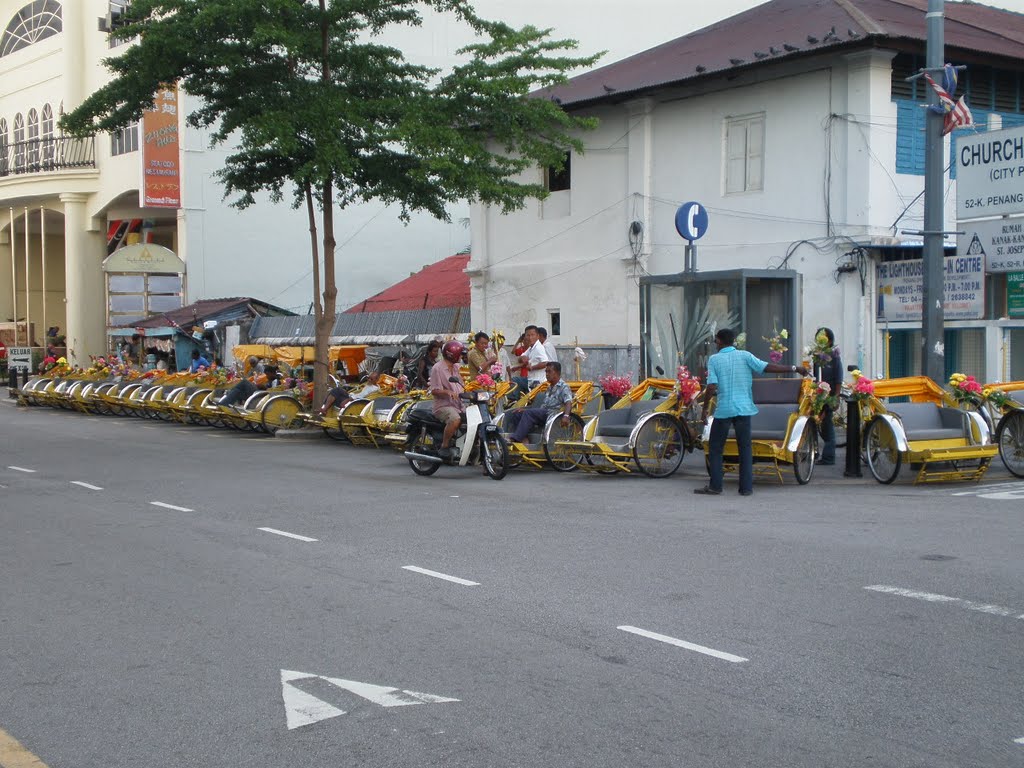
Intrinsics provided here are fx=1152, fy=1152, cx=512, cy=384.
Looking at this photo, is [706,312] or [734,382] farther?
[706,312]

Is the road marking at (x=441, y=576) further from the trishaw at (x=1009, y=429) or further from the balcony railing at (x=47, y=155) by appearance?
the balcony railing at (x=47, y=155)

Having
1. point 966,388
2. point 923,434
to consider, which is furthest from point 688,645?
point 966,388

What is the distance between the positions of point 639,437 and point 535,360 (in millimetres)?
3372

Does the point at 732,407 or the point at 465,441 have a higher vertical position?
the point at 732,407

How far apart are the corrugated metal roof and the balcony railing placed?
12009 mm

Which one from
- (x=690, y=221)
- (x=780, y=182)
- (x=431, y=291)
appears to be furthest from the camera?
(x=431, y=291)

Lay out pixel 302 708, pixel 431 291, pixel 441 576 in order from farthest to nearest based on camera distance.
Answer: pixel 431 291
pixel 441 576
pixel 302 708

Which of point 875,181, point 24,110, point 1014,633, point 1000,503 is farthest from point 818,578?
point 24,110

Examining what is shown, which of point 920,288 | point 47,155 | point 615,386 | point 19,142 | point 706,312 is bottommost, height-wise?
point 615,386

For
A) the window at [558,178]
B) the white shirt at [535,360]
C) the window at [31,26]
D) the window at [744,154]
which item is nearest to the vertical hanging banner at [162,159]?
the window at [31,26]

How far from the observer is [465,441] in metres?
14.0

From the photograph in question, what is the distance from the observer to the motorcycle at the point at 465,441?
13.9 meters

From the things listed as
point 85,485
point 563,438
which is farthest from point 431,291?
point 85,485

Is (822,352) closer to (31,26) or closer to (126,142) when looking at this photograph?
(126,142)
